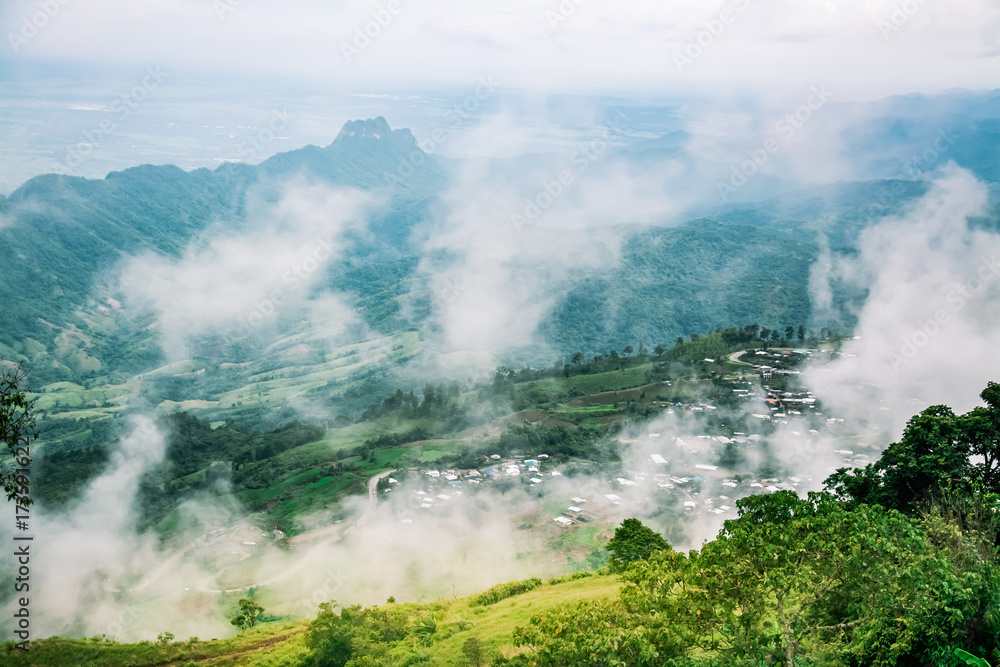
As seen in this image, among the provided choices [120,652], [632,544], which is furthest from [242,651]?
[632,544]

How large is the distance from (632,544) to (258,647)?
956 inches

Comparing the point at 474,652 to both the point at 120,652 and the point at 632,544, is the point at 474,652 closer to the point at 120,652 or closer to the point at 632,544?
the point at 632,544

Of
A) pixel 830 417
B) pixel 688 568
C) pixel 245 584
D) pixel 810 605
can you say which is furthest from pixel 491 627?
pixel 830 417

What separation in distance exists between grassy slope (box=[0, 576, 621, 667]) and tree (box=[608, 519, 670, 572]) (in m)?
3.16

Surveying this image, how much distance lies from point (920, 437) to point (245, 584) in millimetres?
81582

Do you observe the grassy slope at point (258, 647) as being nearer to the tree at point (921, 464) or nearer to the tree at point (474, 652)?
the tree at point (474, 652)

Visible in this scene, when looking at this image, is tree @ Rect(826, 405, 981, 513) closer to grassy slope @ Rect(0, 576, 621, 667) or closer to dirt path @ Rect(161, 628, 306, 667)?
grassy slope @ Rect(0, 576, 621, 667)

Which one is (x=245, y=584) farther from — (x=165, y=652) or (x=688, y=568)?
(x=688, y=568)

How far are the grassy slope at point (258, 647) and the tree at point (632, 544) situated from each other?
3.16 m

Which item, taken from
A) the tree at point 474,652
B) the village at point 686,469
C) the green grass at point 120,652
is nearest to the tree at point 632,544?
the tree at point 474,652

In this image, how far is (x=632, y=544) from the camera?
147ft

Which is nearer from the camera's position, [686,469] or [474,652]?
[474,652]

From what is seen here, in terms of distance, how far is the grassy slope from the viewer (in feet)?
113

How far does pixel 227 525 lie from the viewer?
111625 millimetres
